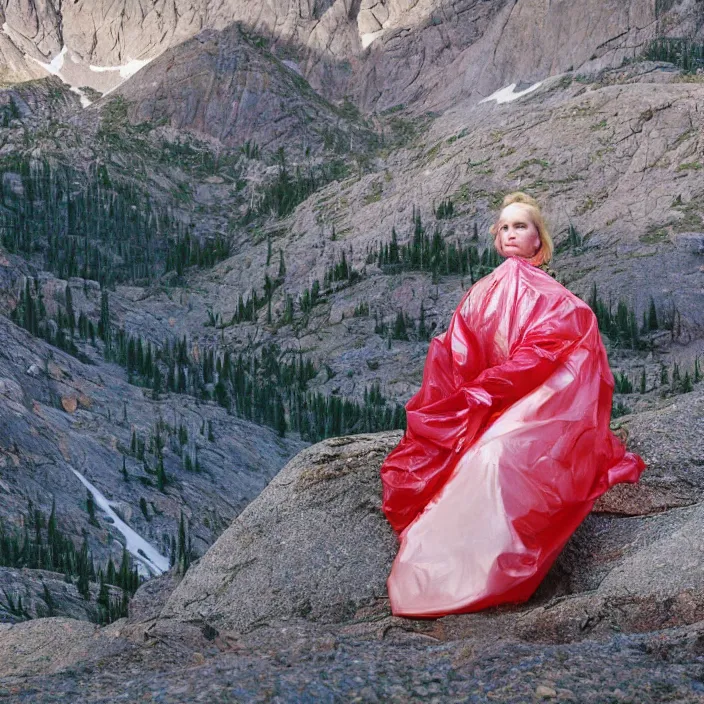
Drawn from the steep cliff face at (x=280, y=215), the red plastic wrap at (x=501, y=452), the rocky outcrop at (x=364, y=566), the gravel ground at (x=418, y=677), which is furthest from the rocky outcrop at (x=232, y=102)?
the gravel ground at (x=418, y=677)

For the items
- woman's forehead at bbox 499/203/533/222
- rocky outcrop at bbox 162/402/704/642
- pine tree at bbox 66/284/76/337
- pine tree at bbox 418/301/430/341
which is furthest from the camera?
pine tree at bbox 418/301/430/341

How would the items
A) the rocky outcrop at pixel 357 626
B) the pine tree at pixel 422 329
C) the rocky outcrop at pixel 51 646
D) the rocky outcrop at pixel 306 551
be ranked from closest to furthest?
1. the rocky outcrop at pixel 357 626
2. the rocky outcrop at pixel 51 646
3. the rocky outcrop at pixel 306 551
4. the pine tree at pixel 422 329

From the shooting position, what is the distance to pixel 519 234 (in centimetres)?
741

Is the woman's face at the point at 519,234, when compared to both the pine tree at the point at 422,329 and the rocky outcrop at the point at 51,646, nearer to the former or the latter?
the rocky outcrop at the point at 51,646

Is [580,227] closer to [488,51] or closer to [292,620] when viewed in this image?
[488,51]

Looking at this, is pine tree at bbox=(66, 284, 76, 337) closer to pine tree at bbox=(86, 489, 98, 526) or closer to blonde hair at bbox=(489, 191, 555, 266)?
pine tree at bbox=(86, 489, 98, 526)

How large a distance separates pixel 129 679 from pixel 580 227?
2717 inches

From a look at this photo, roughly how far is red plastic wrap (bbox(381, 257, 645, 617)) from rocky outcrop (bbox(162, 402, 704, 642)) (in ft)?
1.08

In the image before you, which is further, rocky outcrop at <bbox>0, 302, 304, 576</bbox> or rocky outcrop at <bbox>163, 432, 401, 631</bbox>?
rocky outcrop at <bbox>0, 302, 304, 576</bbox>

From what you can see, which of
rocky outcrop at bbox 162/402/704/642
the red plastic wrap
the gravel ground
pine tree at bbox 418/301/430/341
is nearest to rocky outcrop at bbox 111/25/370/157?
pine tree at bbox 418/301/430/341

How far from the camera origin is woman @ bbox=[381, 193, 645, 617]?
612 centimetres

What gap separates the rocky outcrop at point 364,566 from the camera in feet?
18.3

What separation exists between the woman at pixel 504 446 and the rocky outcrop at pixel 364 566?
331 millimetres

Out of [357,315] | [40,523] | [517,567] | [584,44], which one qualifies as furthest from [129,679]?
[584,44]
